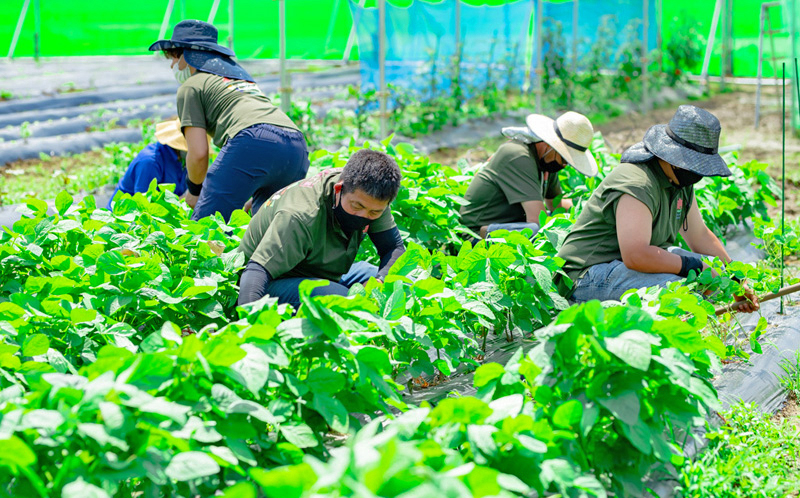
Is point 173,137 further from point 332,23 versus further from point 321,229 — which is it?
point 332,23

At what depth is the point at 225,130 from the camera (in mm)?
3678

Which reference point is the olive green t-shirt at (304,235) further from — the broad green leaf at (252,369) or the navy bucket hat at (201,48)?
the navy bucket hat at (201,48)

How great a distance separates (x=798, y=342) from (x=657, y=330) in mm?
1437

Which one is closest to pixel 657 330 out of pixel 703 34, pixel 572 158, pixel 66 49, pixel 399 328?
pixel 399 328

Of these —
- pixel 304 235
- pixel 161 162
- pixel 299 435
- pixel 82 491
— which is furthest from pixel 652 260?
pixel 161 162

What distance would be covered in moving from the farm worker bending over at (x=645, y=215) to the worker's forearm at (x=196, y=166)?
70.0 inches

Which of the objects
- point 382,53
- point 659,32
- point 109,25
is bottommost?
point 659,32

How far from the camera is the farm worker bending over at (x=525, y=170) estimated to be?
12.2ft

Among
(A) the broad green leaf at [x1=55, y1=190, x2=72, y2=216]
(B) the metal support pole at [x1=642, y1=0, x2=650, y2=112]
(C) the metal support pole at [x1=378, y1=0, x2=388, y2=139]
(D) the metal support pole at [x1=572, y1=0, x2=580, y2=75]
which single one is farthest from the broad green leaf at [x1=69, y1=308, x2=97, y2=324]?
(B) the metal support pole at [x1=642, y1=0, x2=650, y2=112]

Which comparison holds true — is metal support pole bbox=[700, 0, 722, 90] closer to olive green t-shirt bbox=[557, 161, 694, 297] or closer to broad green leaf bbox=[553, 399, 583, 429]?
olive green t-shirt bbox=[557, 161, 694, 297]

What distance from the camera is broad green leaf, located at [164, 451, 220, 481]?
145 centimetres

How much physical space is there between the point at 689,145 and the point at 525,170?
930 millimetres

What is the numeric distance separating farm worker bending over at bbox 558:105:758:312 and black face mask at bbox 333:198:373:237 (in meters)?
0.95

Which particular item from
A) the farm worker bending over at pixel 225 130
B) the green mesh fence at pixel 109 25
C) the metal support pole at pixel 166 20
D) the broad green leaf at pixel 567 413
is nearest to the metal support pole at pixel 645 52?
the green mesh fence at pixel 109 25
